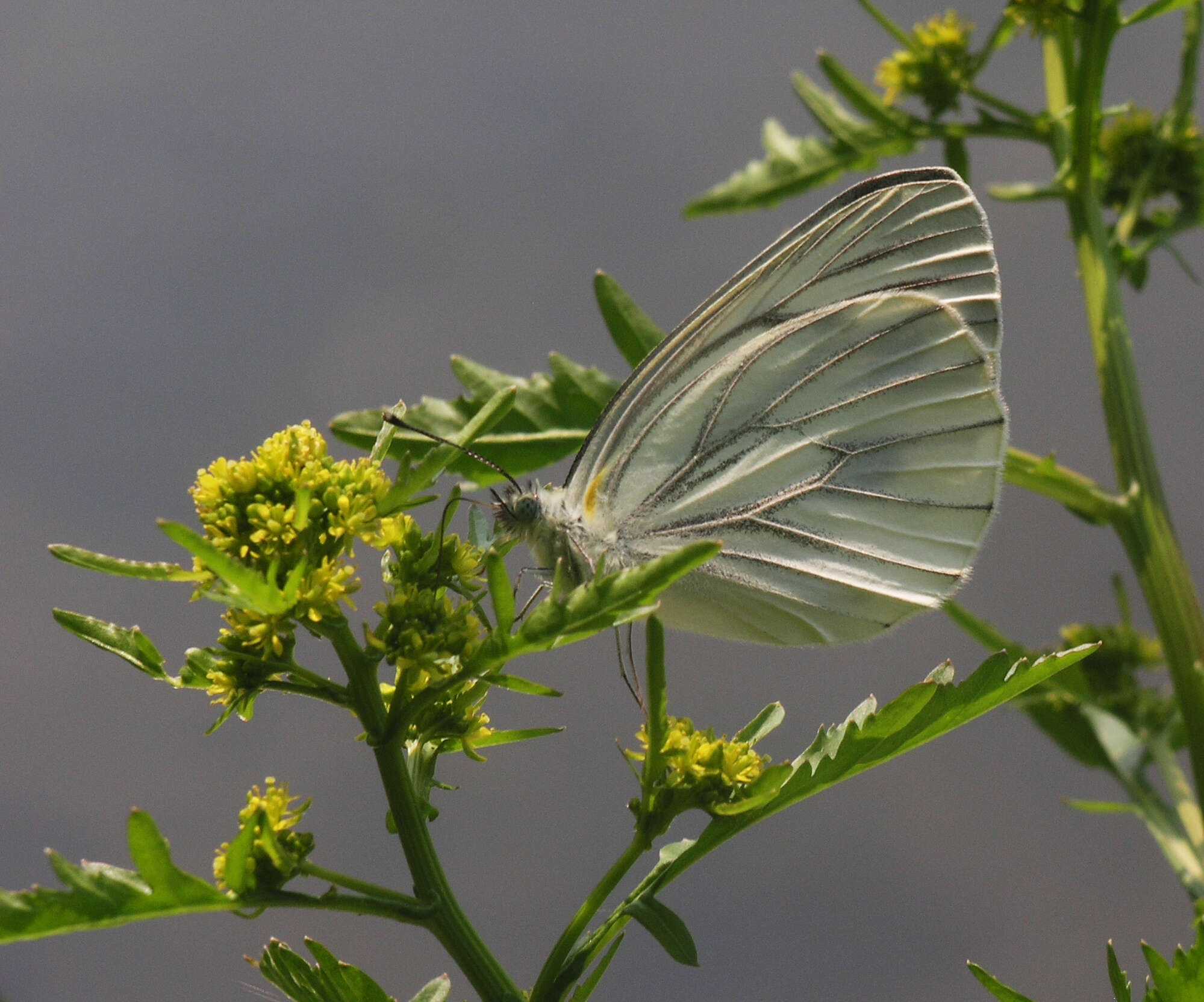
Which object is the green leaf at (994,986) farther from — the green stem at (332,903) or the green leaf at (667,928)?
the green stem at (332,903)

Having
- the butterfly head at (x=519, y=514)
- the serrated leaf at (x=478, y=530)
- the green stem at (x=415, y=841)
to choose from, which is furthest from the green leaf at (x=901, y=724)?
the butterfly head at (x=519, y=514)

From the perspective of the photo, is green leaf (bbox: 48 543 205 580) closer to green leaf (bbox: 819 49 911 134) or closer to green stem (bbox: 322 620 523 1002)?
green stem (bbox: 322 620 523 1002)

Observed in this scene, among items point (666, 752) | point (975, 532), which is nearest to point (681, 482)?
point (975, 532)

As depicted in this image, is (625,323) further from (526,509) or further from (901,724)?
(901,724)

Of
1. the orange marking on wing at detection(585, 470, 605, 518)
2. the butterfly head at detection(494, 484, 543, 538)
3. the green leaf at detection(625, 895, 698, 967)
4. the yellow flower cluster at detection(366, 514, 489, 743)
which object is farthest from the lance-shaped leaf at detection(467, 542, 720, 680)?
the orange marking on wing at detection(585, 470, 605, 518)

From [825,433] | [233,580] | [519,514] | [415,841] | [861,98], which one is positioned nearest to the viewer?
[233,580]

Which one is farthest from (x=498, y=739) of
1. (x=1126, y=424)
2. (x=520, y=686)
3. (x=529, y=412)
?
(x=1126, y=424)

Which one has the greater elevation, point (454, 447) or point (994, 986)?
point (454, 447)
